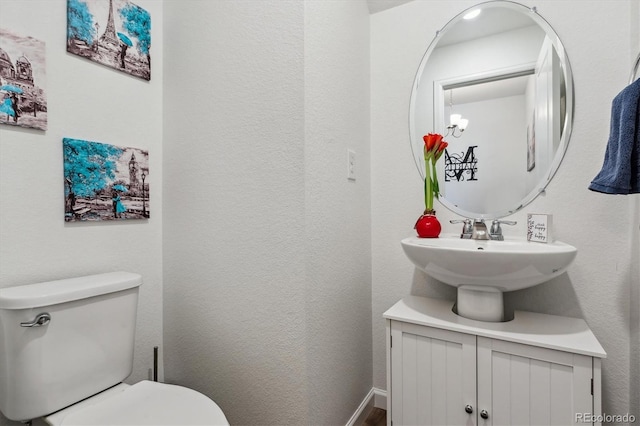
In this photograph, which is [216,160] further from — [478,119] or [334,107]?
[478,119]

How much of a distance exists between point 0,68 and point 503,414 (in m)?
1.97

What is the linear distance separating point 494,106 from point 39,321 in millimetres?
1873

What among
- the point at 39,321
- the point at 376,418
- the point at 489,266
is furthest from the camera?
the point at 376,418

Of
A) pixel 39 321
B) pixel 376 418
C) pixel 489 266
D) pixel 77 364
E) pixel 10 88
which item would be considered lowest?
pixel 376 418

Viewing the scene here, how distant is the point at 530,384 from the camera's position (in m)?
1.05

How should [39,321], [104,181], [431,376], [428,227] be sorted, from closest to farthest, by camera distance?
[39,321], [431,376], [104,181], [428,227]

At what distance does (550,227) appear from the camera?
1.27 meters

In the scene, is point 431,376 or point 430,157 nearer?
point 431,376

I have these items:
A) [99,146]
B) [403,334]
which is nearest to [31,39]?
[99,146]

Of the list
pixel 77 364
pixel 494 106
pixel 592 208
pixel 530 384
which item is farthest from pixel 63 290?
pixel 592 208

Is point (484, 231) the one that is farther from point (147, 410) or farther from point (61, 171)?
point (61, 171)

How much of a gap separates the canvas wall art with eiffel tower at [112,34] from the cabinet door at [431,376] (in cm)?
155

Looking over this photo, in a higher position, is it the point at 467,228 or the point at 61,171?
the point at 61,171

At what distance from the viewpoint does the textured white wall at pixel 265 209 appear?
3.90 feet
